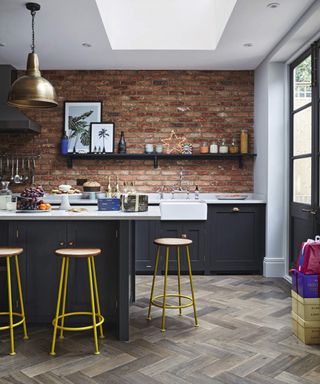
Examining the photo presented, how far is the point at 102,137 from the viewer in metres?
6.12

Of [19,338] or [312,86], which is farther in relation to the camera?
[312,86]

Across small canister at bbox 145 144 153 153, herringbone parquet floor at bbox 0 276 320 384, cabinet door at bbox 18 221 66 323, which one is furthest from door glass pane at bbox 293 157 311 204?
cabinet door at bbox 18 221 66 323

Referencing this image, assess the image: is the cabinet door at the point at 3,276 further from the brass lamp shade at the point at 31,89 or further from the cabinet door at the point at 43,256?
the brass lamp shade at the point at 31,89

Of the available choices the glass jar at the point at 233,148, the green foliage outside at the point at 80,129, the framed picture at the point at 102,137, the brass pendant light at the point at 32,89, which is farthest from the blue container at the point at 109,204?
the glass jar at the point at 233,148

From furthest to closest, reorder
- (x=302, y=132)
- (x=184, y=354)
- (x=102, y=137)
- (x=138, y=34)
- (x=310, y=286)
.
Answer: (x=102, y=137), (x=138, y=34), (x=302, y=132), (x=310, y=286), (x=184, y=354)

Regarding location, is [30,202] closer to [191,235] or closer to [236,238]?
[191,235]

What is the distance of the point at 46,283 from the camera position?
11.2 ft

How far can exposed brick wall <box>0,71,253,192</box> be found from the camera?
617cm

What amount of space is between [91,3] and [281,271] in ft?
12.0

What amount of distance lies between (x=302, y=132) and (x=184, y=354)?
293cm

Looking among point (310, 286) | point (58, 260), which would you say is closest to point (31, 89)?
point (58, 260)

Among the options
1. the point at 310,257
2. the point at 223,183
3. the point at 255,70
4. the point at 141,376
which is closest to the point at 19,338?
the point at 141,376

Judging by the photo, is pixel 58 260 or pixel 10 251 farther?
pixel 58 260

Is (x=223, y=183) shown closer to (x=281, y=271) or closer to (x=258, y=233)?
(x=258, y=233)
